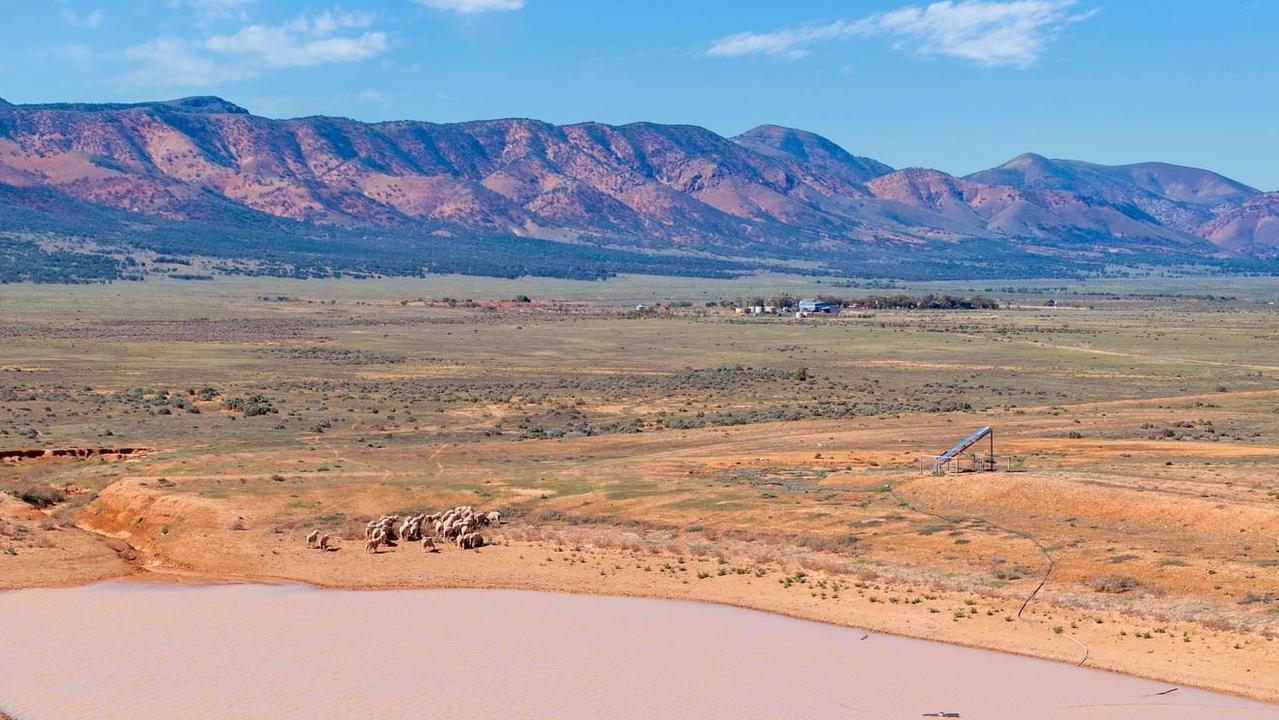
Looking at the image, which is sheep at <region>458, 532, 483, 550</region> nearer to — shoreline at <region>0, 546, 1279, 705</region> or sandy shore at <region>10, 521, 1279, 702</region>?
sandy shore at <region>10, 521, 1279, 702</region>

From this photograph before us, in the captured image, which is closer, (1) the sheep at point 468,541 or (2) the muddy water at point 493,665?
(2) the muddy water at point 493,665

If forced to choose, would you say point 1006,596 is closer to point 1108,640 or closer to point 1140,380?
point 1108,640

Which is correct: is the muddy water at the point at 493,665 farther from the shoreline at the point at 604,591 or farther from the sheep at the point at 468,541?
the sheep at the point at 468,541

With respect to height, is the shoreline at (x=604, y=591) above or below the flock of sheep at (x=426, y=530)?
below

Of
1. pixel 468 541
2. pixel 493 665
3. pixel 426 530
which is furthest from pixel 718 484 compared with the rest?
pixel 493 665

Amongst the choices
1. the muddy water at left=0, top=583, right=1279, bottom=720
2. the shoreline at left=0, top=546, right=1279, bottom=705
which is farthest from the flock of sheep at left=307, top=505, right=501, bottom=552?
the muddy water at left=0, top=583, right=1279, bottom=720

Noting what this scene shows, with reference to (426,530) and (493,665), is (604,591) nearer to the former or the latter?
(493,665)

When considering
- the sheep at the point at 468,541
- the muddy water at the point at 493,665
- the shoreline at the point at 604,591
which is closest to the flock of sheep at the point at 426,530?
the sheep at the point at 468,541
